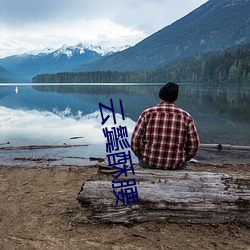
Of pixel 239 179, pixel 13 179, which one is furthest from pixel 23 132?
pixel 239 179

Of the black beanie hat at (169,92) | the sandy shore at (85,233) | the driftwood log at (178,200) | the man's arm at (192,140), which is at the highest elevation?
the black beanie hat at (169,92)

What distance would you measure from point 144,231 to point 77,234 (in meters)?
1.16

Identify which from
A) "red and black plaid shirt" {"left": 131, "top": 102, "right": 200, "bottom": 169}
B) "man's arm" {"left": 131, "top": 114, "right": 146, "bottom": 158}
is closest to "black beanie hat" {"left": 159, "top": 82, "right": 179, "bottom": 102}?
"red and black plaid shirt" {"left": 131, "top": 102, "right": 200, "bottom": 169}

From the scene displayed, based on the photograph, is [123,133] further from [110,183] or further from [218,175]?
[218,175]

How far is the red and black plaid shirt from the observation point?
5.55 metres

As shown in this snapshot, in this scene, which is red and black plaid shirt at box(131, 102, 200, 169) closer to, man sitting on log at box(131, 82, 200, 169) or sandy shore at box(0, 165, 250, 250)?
man sitting on log at box(131, 82, 200, 169)

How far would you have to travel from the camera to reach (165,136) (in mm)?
5602

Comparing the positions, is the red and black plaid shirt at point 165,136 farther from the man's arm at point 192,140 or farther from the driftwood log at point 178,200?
the driftwood log at point 178,200

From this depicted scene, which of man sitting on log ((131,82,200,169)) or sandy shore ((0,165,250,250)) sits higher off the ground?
man sitting on log ((131,82,200,169))

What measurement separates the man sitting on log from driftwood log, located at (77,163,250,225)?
0.36m

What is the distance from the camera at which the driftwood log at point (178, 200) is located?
214 inches

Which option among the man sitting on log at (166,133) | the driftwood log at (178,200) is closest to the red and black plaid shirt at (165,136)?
the man sitting on log at (166,133)

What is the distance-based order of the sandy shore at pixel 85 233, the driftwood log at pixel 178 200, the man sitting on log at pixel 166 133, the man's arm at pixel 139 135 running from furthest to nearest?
1. the man's arm at pixel 139 135
2. the man sitting on log at pixel 166 133
3. the driftwood log at pixel 178 200
4. the sandy shore at pixel 85 233

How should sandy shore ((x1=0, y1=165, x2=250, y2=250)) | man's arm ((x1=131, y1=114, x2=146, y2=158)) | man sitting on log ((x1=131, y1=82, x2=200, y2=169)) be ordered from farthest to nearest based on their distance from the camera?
man's arm ((x1=131, y1=114, x2=146, y2=158)), man sitting on log ((x1=131, y1=82, x2=200, y2=169)), sandy shore ((x1=0, y1=165, x2=250, y2=250))
